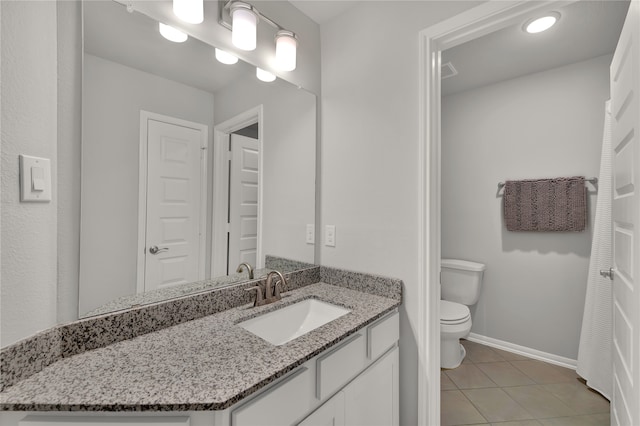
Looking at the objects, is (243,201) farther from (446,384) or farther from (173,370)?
(446,384)

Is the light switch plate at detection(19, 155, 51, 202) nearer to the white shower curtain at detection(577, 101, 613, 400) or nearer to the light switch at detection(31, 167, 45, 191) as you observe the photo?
the light switch at detection(31, 167, 45, 191)

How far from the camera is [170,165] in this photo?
3.73 feet


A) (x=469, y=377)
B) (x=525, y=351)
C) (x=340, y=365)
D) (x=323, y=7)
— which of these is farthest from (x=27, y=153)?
(x=525, y=351)

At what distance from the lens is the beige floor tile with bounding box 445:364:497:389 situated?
2.04 meters

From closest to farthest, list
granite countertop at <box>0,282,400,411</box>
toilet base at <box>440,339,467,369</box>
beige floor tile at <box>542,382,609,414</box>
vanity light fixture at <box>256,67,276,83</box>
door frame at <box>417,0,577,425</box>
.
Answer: granite countertop at <box>0,282,400,411</box> < door frame at <box>417,0,577,425</box> < vanity light fixture at <box>256,67,276,83</box> < beige floor tile at <box>542,382,609,414</box> < toilet base at <box>440,339,467,369</box>

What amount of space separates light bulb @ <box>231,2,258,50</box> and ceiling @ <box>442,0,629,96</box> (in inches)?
58.0

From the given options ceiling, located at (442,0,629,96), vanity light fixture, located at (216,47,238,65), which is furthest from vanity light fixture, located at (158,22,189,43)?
ceiling, located at (442,0,629,96)

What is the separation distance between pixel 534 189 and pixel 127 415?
2903mm

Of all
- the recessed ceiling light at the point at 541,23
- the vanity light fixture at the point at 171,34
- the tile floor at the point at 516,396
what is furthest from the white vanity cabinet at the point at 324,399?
the recessed ceiling light at the point at 541,23

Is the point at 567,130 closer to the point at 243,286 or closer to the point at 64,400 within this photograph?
the point at 243,286

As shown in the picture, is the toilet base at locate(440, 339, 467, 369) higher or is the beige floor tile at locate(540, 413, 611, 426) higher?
the toilet base at locate(440, 339, 467, 369)

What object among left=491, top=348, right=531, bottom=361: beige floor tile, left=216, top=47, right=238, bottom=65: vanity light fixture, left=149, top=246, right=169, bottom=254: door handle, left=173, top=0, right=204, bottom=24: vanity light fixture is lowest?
left=491, top=348, right=531, bottom=361: beige floor tile

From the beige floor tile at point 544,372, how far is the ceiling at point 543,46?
2.41 m

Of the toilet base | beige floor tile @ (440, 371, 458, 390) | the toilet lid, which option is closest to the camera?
beige floor tile @ (440, 371, 458, 390)
